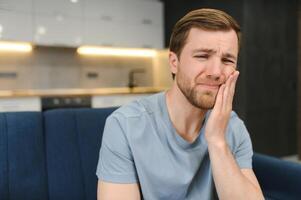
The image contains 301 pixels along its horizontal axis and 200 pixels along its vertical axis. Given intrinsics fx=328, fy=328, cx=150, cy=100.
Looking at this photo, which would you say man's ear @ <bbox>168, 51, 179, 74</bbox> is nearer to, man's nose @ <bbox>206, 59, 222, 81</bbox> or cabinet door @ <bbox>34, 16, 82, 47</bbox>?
man's nose @ <bbox>206, 59, 222, 81</bbox>

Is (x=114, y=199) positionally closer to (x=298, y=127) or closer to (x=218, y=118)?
(x=218, y=118)

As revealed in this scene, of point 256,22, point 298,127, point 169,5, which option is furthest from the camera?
point 169,5

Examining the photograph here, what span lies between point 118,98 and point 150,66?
4.06 feet

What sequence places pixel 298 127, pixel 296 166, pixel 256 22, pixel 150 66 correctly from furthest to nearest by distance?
pixel 150 66 → pixel 298 127 → pixel 256 22 → pixel 296 166

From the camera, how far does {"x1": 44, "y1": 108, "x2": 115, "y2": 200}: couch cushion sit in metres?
1.37

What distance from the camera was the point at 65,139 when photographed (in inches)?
55.2

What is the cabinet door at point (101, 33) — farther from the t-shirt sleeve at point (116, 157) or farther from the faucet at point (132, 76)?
the t-shirt sleeve at point (116, 157)

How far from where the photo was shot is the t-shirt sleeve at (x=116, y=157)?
1.03 m

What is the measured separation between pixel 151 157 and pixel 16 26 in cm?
328

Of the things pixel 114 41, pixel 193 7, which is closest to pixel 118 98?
pixel 114 41

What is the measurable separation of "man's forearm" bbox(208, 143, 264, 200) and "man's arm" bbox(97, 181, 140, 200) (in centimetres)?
26

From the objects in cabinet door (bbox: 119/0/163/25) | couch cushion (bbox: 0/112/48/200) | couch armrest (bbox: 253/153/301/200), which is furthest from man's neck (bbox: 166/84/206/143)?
cabinet door (bbox: 119/0/163/25)

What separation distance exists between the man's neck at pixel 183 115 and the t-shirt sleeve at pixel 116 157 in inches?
7.2

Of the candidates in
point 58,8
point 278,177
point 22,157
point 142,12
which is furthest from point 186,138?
point 142,12
